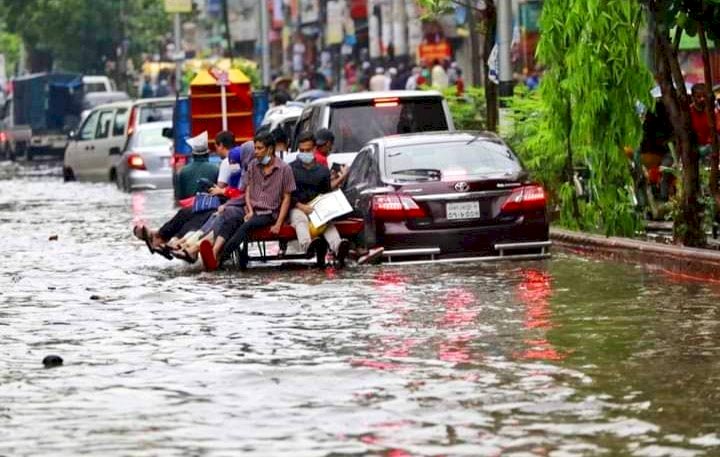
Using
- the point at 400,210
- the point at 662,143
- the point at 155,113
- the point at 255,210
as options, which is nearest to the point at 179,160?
the point at 155,113

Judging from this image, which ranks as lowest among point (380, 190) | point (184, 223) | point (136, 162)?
point (136, 162)

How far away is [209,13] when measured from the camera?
114812 millimetres

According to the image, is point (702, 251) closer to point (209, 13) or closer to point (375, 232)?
point (375, 232)

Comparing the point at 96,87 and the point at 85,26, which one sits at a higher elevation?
the point at 85,26

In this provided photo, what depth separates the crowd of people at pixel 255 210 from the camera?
71.4 ft

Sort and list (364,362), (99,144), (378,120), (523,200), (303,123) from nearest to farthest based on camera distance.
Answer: (364,362) < (523,200) < (378,120) < (303,123) < (99,144)

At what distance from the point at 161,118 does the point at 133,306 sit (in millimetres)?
25155

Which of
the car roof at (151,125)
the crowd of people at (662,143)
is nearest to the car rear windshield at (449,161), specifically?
the crowd of people at (662,143)

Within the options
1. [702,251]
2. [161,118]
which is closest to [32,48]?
[161,118]

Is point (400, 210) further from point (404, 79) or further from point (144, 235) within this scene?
point (404, 79)

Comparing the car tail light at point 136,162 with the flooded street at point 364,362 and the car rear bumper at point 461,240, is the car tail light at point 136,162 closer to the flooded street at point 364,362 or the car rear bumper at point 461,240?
the flooded street at point 364,362

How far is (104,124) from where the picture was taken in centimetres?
4616

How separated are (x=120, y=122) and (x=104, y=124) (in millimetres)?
607

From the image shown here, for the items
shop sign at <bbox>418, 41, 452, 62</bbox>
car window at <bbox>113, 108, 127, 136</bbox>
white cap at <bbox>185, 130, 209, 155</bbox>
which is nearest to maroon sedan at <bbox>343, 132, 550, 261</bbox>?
white cap at <bbox>185, 130, 209, 155</bbox>
